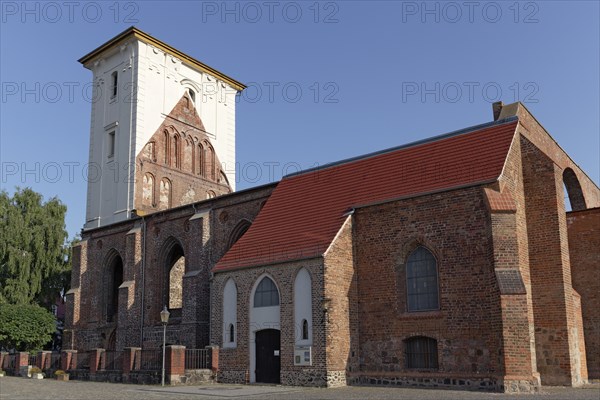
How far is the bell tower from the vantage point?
3959cm

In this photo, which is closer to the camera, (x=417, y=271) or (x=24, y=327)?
(x=417, y=271)

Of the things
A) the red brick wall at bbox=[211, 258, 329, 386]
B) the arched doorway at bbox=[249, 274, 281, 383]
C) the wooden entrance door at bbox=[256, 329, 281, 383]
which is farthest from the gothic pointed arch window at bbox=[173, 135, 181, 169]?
the wooden entrance door at bbox=[256, 329, 281, 383]

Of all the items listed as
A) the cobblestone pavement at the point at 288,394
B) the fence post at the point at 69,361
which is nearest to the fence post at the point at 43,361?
the fence post at the point at 69,361

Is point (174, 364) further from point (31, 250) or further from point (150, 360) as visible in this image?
point (31, 250)

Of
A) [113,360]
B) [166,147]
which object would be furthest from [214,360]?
[166,147]

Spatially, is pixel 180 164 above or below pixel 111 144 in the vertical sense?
Result: below

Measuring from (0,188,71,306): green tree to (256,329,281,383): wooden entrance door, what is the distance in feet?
78.6

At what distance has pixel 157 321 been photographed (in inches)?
1217

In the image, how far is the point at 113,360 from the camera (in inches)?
1062

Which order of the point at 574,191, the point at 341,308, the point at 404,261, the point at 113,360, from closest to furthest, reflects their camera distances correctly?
1. the point at 404,261
2. the point at 341,308
3. the point at 574,191
4. the point at 113,360

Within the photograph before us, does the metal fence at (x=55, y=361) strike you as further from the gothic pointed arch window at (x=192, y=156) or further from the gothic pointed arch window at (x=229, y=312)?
the gothic pointed arch window at (x=192, y=156)

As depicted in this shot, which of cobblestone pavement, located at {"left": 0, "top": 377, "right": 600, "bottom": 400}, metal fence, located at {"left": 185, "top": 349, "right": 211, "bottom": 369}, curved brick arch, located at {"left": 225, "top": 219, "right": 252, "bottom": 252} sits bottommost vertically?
cobblestone pavement, located at {"left": 0, "top": 377, "right": 600, "bottom": 400}

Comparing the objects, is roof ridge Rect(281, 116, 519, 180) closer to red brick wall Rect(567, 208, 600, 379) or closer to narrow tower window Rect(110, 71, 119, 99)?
red brick wall Rect(567, 208, 600, 379)

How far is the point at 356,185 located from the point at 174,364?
374 inches
